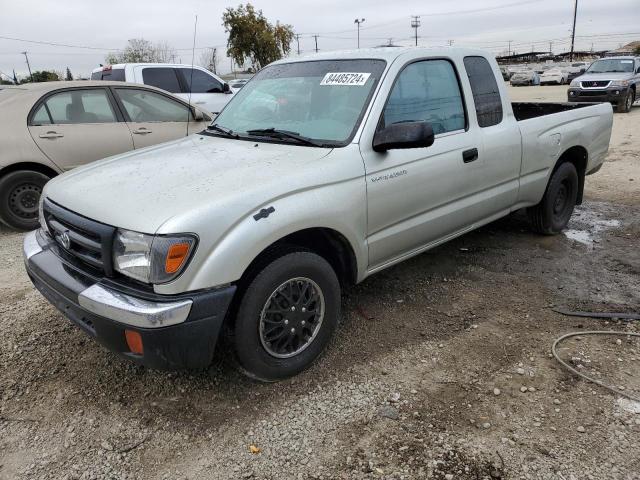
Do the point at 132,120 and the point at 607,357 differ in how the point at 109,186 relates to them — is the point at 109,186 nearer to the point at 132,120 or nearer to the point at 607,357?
the point at 607,357

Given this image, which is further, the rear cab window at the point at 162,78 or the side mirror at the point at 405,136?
the rear cab window at the point at 162,78

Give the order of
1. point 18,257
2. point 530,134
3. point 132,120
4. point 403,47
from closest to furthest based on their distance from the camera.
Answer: point 403,47 < point 530,134 < point 18,257 < point 132,120

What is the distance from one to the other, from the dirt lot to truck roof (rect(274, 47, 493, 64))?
5.82 feet

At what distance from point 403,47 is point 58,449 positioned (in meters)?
3.28

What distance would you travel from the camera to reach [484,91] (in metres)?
A: 4.09

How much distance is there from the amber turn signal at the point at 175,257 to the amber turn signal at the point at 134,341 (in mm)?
332

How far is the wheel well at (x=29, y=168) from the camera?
5797 mm

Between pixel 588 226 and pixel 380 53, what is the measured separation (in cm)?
352

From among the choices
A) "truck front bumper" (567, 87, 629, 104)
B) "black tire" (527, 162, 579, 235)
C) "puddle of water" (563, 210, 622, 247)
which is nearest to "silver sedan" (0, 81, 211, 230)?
"black tire" (527, 162, 579, 235)

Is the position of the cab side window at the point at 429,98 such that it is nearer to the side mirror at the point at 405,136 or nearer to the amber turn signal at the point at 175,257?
the side mirror at the point at 405,136

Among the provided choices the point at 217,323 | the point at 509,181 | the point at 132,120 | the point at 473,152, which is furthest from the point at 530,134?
the point at 132,120

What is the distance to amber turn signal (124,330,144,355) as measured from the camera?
2.36m

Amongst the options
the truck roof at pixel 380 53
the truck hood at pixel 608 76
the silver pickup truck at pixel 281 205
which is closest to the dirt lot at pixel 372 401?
the silver pickup truck at pixel 281 205

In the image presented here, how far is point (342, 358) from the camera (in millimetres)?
3217
